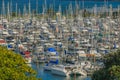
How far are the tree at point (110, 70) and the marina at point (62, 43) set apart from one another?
9913 millimetres

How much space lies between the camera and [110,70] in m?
22.0

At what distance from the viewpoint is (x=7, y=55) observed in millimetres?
15562

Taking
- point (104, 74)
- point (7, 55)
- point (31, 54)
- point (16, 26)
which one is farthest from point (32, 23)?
point (7, 55)

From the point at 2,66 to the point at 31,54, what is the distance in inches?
1210

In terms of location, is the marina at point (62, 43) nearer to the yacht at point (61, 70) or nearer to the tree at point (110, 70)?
the yacht at point (61, 70)

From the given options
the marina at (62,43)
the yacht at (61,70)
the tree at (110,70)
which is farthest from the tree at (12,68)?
the yacht at (61,70)

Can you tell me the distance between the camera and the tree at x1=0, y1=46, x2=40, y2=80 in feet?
49.0

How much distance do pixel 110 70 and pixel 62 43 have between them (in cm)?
2841

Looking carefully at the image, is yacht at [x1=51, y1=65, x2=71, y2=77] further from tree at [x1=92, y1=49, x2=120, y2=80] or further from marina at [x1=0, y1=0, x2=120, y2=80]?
tree at [x1=92, y1=49, x2=120, y2=80]

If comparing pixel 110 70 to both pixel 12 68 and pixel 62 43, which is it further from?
pixel 62 43

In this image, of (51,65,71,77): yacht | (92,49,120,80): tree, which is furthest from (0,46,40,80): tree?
(51,65,71,77): yacht

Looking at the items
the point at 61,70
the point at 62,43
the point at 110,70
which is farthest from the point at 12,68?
the point at 62,43

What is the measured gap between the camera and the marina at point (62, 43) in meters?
39.7

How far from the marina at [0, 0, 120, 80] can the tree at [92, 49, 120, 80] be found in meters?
9.91
